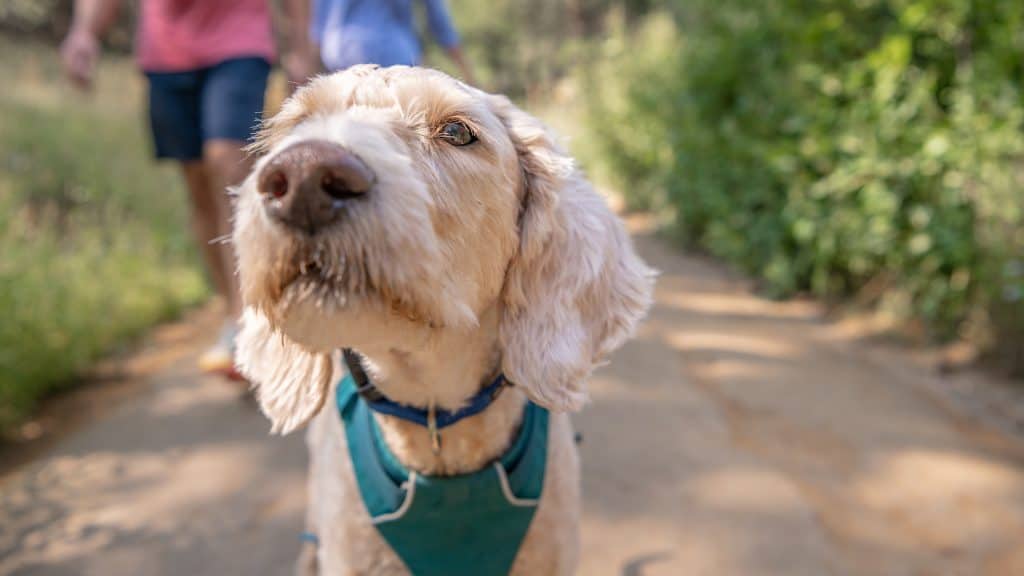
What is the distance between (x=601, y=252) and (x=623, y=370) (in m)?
2.37

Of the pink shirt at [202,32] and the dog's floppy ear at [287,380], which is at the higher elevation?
the pink shirt at [202,32]

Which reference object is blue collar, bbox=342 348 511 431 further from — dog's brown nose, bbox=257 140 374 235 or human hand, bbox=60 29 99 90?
human hand, bbox=60 29 99 90

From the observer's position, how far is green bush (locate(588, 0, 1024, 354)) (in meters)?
3.29

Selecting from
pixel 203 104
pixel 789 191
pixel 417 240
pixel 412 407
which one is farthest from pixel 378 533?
pixel 789 191

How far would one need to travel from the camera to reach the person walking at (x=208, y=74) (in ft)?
9.95

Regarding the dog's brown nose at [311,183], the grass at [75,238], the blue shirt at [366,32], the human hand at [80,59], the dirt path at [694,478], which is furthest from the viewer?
the grass at [75,238]

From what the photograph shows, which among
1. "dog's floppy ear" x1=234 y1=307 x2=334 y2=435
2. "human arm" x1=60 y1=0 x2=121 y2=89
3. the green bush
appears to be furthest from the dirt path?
"human arm" x1=60 y1=0 x2=121 y2=89

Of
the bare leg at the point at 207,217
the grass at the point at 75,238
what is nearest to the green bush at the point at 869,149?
the bare leg at the point at 207,217

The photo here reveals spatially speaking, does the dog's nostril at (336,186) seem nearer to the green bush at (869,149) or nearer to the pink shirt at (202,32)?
the pink shirt at (202,32)

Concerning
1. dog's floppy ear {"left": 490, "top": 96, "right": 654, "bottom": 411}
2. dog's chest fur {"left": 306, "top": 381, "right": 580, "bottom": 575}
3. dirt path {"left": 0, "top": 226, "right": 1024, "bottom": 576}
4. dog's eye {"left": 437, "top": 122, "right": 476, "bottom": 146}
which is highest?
dog's eye {"left": 437, "top": 122, "right": 476, "bottom": 146}

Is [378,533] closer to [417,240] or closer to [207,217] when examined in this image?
[417,240]

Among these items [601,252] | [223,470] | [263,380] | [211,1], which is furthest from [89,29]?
[601,252]

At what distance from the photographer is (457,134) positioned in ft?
4.48

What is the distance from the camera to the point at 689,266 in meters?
5.98
